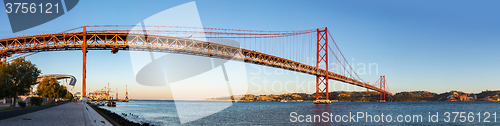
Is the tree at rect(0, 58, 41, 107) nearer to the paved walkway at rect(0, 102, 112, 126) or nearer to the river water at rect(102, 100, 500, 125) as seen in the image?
the river water at rect(102, 100, 500, 125)

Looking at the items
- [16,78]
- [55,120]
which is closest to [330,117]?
[55,120]

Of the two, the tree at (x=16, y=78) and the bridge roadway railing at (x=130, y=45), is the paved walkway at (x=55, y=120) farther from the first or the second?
the bridge roadway railing at (x=130, y=45)

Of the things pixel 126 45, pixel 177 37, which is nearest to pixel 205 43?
pixel 177 37

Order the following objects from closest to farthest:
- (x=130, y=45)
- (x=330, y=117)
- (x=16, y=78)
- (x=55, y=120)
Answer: (x=55, y=120) < (x=16, y=78) < (x=330, y=117) < (x=130, y=45)

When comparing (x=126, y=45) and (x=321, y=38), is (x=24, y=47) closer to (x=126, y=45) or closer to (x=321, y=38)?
(x=126, y=45)

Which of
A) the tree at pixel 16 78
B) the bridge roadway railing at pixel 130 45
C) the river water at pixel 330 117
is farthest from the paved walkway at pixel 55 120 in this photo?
the bridge roadway railing at pixel 130 45

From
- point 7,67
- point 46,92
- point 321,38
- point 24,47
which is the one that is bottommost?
point 46,92

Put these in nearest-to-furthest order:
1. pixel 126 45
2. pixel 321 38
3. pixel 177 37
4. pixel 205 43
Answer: pixel 126 45 → pixel 177 37 → pixel 205 43 → pixel 321 38

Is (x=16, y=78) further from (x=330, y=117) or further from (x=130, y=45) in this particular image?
(x=330, y=117)
